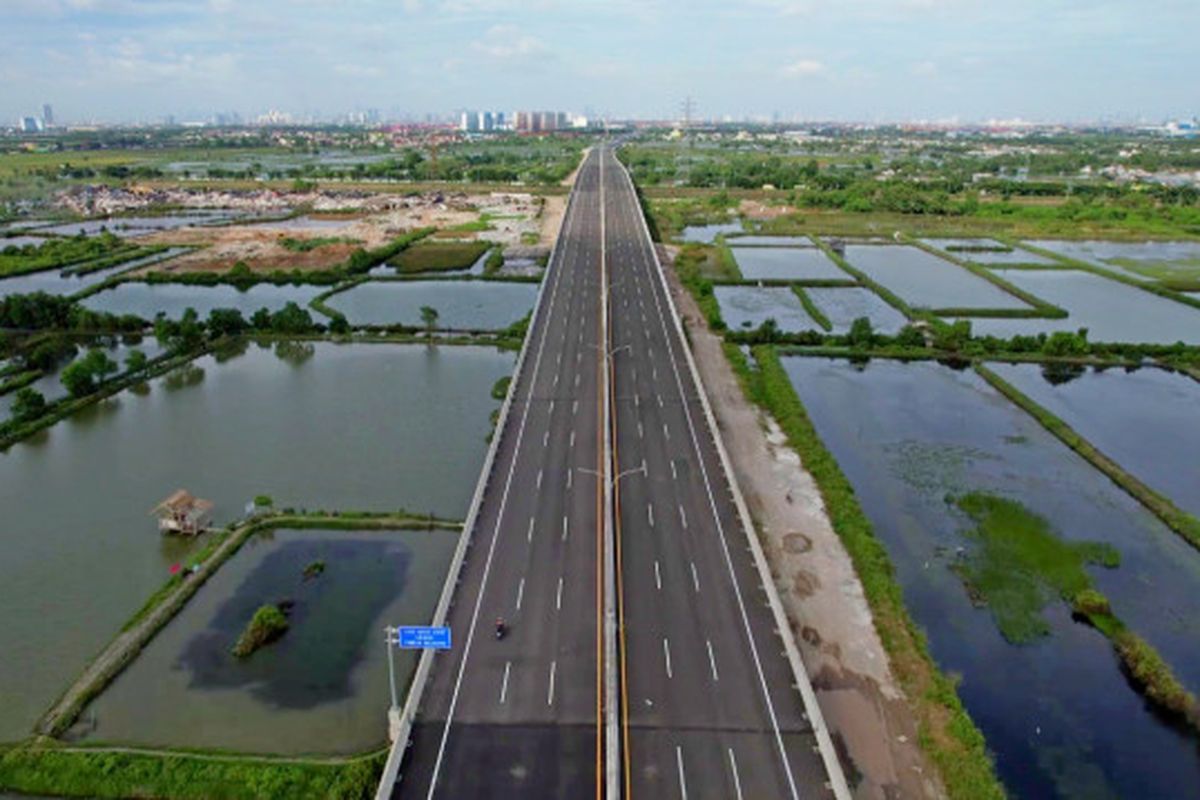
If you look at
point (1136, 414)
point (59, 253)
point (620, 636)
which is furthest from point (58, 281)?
point (1136, 414)

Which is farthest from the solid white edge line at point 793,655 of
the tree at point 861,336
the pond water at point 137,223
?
the pond water at point 137,223

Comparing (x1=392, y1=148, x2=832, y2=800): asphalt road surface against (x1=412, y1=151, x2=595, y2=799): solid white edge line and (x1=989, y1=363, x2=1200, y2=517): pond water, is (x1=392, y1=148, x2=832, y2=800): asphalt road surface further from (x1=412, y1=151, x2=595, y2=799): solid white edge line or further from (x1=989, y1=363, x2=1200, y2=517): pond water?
(x1=989, y1=363, x2=1200, y2=517): pond water

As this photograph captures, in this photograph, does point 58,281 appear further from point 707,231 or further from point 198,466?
point 707,231

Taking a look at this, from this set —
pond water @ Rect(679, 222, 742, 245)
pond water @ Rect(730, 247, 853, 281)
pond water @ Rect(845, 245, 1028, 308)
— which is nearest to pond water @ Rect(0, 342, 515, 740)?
pond water @ Rect(730, 247, 853, 281)

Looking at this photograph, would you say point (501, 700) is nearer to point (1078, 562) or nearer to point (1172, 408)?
point (1078, 562)

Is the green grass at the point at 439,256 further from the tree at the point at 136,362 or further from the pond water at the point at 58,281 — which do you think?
the tree at the point at 136,362

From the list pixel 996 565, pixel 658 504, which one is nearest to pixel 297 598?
pixel 658 504
